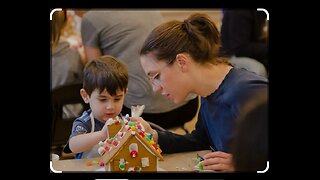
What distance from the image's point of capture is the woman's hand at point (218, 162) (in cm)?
88

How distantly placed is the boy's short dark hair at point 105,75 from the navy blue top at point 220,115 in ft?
0.36

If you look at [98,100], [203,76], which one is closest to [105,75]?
[98,100]

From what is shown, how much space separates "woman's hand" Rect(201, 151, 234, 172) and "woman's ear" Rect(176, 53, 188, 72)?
148 millimetres

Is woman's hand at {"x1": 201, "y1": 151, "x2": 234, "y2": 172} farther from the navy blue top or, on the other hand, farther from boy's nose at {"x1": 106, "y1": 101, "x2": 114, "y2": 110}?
boy's nose at {"x1": 106, "y1": 101, "x2": 114, "y2": 110}

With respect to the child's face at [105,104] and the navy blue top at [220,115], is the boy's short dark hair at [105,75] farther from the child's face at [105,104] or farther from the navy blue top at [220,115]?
the navy blue top at [220,115]

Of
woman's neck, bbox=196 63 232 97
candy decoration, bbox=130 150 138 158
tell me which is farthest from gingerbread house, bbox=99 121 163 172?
woman's neck, bbox=196 63 232 97

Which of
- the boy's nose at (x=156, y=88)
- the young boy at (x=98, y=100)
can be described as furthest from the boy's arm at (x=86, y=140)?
the boy's nose at (x=156, y=88)

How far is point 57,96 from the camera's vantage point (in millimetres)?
912

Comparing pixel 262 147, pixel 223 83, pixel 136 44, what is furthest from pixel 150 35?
pixel 262 147

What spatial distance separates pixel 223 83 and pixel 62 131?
0.28 meters

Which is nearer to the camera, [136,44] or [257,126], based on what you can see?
[257,126]

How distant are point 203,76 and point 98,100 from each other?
18 cm

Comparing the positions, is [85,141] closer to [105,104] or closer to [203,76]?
[105,104]
